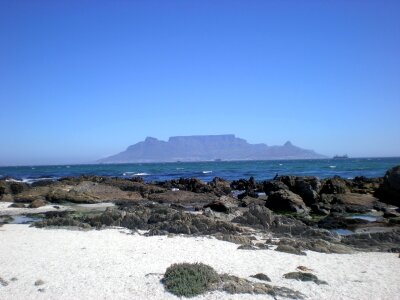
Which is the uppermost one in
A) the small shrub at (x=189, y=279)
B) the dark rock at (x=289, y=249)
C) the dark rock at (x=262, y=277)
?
the small shrub at (x=189, y=279)

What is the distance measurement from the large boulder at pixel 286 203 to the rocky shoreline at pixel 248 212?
6 cm

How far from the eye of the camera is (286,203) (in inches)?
1005

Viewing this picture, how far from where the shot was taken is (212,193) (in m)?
35.2

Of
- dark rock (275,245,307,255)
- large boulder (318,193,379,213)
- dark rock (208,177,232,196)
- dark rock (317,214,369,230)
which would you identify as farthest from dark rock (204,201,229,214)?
dark rock (208,177,232,196)

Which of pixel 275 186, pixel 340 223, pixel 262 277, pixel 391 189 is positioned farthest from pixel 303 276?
pixel 275 186

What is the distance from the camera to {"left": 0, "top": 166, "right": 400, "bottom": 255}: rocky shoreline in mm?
16016

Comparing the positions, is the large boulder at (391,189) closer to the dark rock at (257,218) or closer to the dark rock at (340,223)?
the dark rock at (340,223)

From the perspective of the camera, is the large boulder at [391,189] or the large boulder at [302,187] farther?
the large boulder at [302,187]

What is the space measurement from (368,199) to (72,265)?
22.2 metres

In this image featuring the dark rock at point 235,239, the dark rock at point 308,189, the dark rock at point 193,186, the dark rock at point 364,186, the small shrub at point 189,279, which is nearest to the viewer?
the small shrub at point 189,279

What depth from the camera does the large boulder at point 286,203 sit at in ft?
82.3

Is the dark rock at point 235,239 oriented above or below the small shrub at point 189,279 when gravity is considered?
below

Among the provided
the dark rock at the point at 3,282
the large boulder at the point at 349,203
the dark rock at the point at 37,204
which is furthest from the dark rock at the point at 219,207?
the dark rock at the point at 3,282

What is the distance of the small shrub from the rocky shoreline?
401 cm
